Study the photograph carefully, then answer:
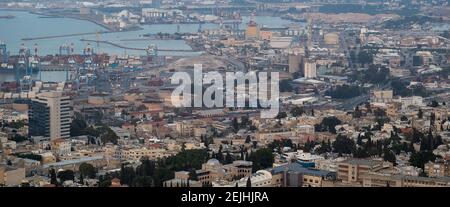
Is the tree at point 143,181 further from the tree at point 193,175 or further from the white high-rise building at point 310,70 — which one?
the white high-rise building at point 310,70

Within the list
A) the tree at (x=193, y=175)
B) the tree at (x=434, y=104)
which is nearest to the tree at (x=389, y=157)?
the tree at (x=193, y=175)

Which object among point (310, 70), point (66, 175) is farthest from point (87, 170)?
point (310, 70)

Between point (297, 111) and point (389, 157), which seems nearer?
point (389, 157)

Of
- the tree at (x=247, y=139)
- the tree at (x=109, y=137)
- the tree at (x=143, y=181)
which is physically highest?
the tree at (x=143, y=181)

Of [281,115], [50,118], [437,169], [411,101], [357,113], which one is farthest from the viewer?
[411,101]

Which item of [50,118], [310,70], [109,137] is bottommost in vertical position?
[310,70]

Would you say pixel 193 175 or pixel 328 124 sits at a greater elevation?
pixel 193 175

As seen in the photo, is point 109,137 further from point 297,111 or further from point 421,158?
point 421,158
